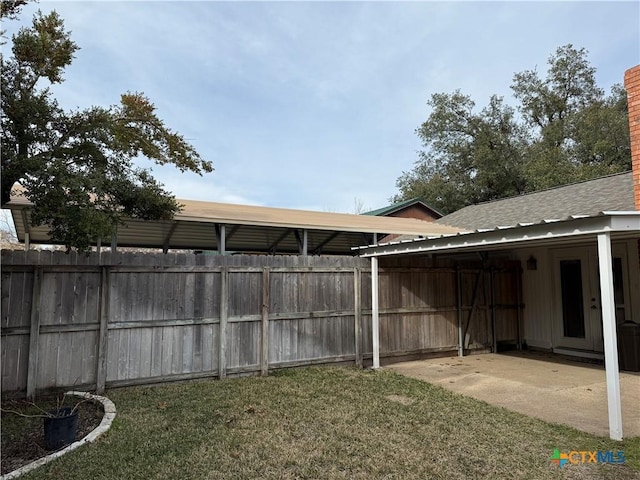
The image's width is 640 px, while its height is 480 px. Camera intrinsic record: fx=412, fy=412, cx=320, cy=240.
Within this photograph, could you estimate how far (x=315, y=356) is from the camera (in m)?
7.18

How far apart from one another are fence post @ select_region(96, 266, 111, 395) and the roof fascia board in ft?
15.3

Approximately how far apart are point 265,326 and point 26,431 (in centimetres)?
339

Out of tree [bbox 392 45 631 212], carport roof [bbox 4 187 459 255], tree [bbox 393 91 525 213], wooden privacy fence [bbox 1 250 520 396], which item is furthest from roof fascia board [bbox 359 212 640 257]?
tree [bbox 393 91 525 213]

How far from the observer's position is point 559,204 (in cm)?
948

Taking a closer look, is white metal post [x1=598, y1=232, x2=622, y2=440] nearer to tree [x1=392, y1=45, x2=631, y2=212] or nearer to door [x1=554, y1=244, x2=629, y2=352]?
door [x1=554, y1=244, x2=629, y2=352]

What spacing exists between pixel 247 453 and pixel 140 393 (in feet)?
8.45

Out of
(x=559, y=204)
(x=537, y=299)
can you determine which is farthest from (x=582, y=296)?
(x=559, y=204)

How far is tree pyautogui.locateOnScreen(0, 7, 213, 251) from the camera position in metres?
4.37

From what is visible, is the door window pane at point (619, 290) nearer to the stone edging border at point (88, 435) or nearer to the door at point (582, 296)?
the door at point (582, 296)

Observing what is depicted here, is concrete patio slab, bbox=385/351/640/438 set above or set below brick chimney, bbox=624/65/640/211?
below

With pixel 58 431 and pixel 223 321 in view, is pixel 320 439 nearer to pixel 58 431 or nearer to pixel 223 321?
pixel 58 431

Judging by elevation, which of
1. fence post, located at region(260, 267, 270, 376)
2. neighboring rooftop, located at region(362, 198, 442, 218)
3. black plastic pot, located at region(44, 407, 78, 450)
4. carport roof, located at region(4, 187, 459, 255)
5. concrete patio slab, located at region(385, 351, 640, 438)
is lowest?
concrete patio slab, located at region(385, 351, 640, 438)

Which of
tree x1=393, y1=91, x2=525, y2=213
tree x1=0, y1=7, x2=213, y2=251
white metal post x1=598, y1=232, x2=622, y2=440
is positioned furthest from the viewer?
tree x1=393, y1=91, x2=525, y2=213

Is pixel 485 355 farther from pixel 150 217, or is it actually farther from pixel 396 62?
pixel 396 62
